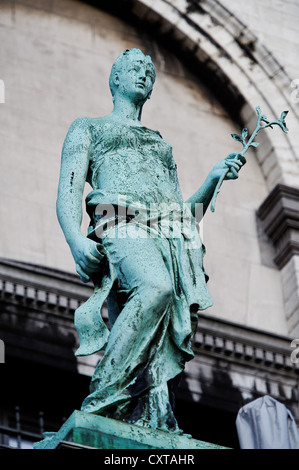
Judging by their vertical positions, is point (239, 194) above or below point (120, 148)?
above

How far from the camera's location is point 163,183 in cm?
684

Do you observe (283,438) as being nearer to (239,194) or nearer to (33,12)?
(239,194)

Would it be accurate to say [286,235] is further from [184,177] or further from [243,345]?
[243,345]

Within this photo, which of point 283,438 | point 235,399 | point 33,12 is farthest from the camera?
point 33,12

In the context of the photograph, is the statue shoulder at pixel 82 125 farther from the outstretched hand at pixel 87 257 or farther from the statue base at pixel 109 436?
the statue base at pixel 109 436

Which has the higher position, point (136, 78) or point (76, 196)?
point (136, 78)

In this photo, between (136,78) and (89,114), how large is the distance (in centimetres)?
675

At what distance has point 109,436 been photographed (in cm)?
576

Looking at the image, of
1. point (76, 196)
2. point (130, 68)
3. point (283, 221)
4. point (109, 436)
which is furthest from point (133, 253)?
point (283, 221)

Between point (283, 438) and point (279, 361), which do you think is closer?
point (283, 438)

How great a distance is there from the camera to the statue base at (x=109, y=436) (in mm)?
5707

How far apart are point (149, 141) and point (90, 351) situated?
1229 mm

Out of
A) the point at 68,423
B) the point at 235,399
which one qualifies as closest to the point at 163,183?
the point at 68,423

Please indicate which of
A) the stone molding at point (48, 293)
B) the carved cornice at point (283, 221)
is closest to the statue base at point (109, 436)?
the stone molding at point (48, 293)
